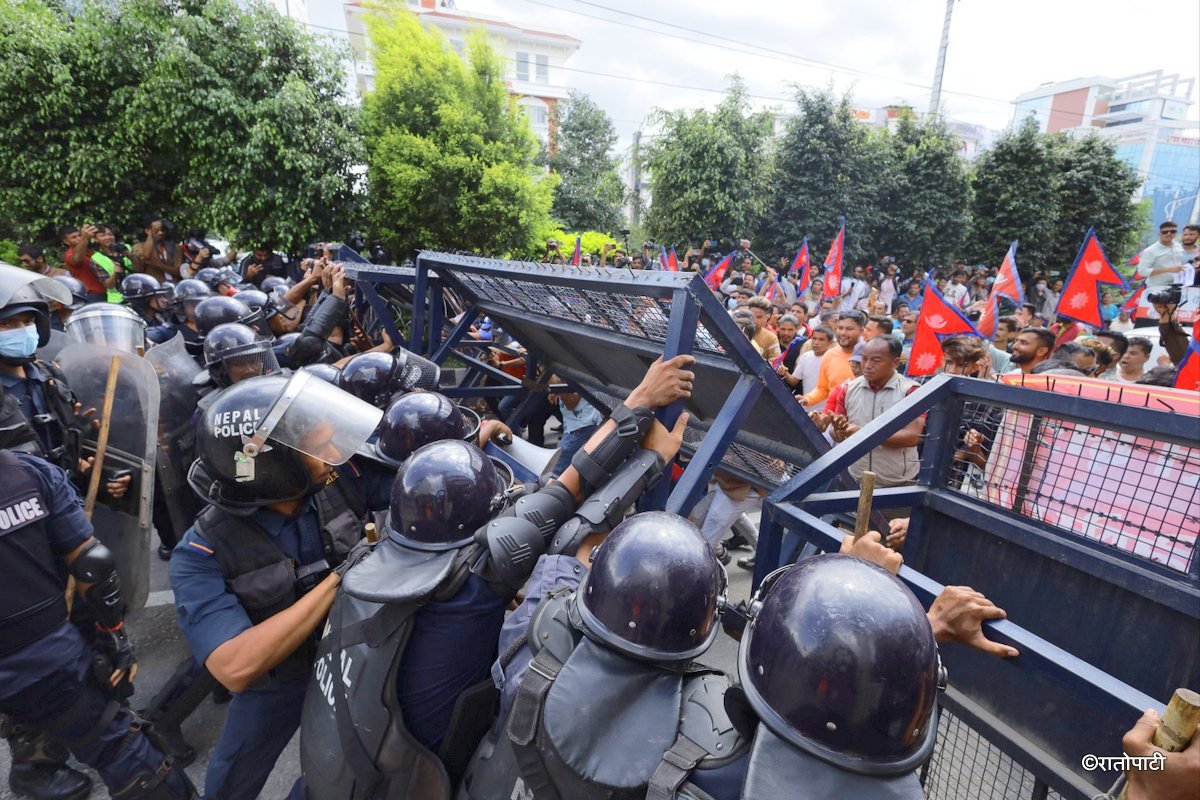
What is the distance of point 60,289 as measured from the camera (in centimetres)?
302

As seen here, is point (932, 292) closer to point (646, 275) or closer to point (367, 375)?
point (646, 275)

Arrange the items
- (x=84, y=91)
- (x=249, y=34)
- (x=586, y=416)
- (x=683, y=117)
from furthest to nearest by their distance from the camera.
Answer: (x=683, y=117) → (x=249, y=34) → (x=84, y=91) → (x=586, y=416)

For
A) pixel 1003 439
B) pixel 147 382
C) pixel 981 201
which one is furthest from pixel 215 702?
pixel 981 201

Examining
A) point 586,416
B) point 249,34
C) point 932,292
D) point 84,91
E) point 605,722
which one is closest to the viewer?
point 605,722

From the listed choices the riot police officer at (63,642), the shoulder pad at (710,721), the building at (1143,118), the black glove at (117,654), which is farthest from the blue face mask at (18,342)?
the building at (1143,118)

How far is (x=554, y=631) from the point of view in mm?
1379

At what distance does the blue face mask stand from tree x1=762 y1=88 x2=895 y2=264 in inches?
740

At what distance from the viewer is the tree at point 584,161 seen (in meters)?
23.6

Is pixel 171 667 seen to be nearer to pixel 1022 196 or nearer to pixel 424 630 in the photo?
pixel 424 630

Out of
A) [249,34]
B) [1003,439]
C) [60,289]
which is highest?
[249,34]

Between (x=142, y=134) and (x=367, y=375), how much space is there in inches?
325

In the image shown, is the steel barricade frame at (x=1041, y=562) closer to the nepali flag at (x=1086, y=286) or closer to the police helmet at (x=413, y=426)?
the police helmet at (x=413, y=426)

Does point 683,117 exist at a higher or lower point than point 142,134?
higher

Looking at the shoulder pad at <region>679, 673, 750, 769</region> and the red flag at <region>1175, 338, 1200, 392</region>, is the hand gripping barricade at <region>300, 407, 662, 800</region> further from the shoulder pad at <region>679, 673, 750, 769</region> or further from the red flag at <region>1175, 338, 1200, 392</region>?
the red flag at <region>1175, 338, 1200, 392</region>
